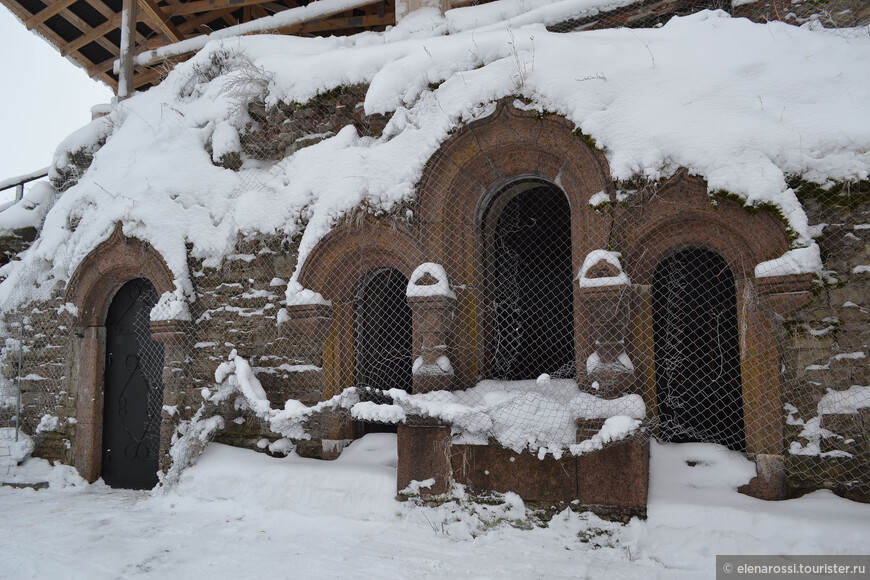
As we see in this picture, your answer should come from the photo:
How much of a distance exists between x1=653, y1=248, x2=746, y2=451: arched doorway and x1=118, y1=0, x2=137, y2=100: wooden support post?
26.8 feet

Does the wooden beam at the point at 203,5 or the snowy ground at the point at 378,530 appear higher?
the wooden beam at the point at 203,5

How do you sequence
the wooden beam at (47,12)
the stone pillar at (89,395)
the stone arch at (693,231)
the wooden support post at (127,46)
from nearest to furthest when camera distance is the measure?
Result: the stone arch at (693,231) → the stone pillar at (89,395) → the wooden support post at (127,46) → the wooden beam at (47,12)

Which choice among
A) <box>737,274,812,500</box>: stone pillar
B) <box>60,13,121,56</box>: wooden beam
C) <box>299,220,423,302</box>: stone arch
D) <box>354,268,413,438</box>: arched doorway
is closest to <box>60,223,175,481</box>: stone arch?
<box>299,220,423,302</box>: stone arch

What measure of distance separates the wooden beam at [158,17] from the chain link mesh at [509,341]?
4.44 metres

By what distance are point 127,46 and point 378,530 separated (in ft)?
27.5

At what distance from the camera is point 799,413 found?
4.14m

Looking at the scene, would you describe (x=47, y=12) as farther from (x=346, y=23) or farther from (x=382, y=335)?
(x=382, y=335)

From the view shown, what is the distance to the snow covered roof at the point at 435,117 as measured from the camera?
432 cm

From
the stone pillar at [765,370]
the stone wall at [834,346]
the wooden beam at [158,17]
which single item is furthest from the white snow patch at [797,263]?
the wooden beam at [158,17]

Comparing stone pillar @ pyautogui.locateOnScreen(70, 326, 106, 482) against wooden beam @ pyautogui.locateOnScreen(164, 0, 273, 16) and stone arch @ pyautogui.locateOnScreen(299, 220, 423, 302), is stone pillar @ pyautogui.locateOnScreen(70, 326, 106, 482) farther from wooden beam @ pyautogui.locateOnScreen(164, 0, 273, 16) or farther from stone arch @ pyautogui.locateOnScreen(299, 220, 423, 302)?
wooden beam @ pyautogui.locateOnScreen(164, 0, 273, 16)

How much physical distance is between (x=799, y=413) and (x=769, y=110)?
2.20 meters

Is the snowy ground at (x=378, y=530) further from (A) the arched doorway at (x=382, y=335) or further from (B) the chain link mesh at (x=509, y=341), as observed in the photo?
(A) the arched doorway at (x=382, y=335)

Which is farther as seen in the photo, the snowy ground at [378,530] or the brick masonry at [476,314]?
the brick masonry at [476,314]

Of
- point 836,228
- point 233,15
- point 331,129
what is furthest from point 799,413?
point 233,15
